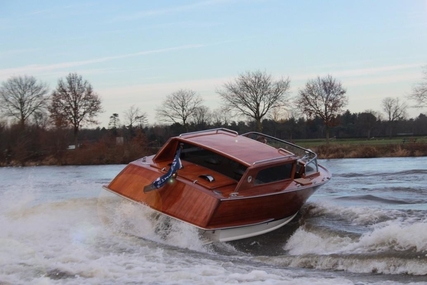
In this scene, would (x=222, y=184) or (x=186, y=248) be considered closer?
(x=186, y=248)

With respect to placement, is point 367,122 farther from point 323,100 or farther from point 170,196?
point 170,196

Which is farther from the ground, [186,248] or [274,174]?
[274,174]

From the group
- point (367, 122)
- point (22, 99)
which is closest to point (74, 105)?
point (22, 99)

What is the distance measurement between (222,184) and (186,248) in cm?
160

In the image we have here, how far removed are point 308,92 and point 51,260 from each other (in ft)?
144

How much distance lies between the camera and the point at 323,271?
6734 millimetres

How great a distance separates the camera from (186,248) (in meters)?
7.82

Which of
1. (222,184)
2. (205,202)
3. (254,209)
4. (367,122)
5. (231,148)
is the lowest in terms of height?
(254,209)

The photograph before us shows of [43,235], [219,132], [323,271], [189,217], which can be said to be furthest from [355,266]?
[219,132]

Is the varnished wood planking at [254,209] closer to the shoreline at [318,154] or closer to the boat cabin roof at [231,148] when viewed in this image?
the boat cabin roof at [231,148]

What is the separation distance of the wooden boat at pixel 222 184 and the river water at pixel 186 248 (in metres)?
0.24

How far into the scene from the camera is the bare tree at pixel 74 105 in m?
48.4

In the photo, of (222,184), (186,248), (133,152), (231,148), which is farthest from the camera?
(133,152)

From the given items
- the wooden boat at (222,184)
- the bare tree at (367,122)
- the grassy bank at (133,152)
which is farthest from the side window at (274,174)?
the bare tree at (367,122)
